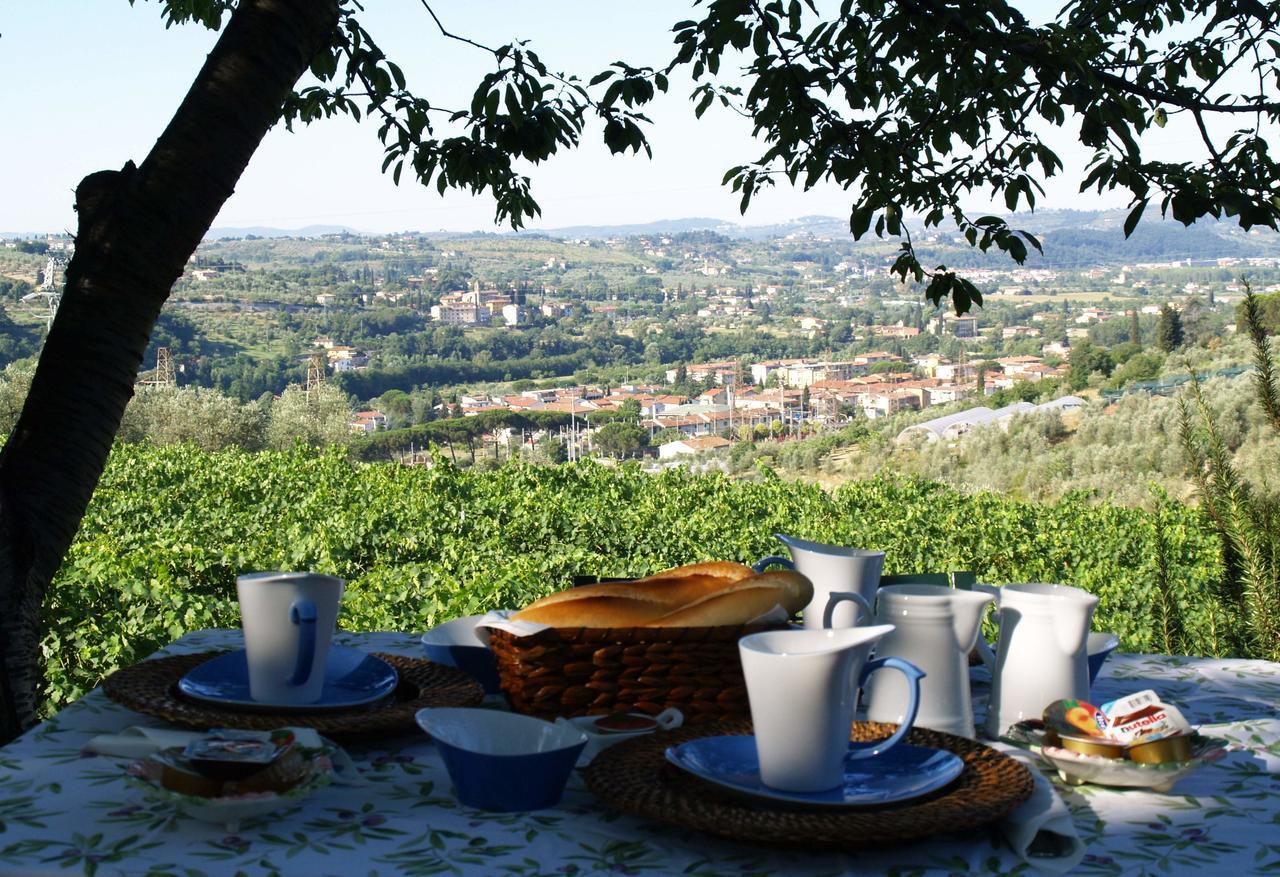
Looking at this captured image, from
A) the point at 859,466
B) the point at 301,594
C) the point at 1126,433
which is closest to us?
the point at 301,594

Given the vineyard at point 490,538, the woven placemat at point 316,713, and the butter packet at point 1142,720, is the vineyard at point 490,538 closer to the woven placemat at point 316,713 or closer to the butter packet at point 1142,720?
the butter packet at point 1142,720

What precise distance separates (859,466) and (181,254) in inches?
534

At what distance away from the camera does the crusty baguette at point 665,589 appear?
1.57 m

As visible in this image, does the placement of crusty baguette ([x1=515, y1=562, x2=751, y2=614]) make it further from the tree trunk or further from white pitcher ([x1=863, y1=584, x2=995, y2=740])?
the tree trunk

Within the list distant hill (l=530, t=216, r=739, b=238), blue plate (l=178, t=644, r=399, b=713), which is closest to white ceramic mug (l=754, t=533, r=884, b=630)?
blue plate (l=178, t=644, r=399, b=713)

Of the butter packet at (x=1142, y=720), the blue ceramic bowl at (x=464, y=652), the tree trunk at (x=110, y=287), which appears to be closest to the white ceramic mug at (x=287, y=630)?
the blue ceramic bowl at (x=464, y=652)

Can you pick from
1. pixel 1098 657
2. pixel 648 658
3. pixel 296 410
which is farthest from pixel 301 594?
pixel 296 410

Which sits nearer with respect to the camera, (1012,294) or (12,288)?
(12,288)

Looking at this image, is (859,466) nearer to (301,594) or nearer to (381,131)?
(381,131)

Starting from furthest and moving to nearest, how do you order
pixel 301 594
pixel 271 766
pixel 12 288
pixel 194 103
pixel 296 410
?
pixel 12 288
pixel 296 410
pixel 194 103
pixel 301 594
pixel 271 766

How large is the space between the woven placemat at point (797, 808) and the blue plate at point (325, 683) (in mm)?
429

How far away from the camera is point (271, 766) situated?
4.01 feet

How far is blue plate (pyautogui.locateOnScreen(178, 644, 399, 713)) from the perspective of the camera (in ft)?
5.10

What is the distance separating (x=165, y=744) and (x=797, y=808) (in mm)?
709
